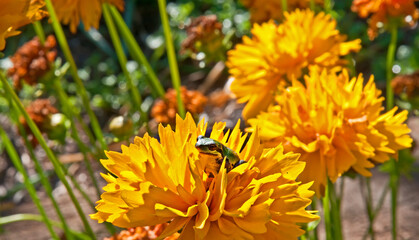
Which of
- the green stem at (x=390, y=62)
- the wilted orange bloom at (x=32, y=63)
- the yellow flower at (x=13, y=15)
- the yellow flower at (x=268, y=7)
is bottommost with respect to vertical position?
the green stem at (x=390, y=62)

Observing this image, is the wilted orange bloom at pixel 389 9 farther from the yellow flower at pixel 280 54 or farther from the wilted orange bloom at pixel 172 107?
the wilted orange bloom at pixel 172 107

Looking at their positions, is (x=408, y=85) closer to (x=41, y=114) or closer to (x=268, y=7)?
(x=268, y=7)

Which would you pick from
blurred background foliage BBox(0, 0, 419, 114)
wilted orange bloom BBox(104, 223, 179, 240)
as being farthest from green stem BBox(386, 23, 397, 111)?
blurred background foliage BBox(0, 0, 419, 114)

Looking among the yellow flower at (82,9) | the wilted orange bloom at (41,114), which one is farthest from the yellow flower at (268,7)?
the wilted orange bloom at (41,114)

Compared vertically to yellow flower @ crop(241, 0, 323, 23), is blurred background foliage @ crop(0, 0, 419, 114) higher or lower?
lower

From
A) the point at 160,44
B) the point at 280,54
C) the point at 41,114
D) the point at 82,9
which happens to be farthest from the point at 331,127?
the point at 160,44

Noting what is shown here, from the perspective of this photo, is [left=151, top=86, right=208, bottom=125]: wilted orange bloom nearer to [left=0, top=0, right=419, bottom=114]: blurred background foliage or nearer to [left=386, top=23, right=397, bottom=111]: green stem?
[left=386, top=23, right=397, bottom=111]: green stem

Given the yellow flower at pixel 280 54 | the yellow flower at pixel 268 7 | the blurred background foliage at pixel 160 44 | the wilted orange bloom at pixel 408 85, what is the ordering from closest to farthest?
1. the yellow flower at pixel 280 54
2. the wilted orange bloom at pixel 408 85
3. the yellow flower at pixel 268 7
4. the blurred background foliage at pixel 160 44
